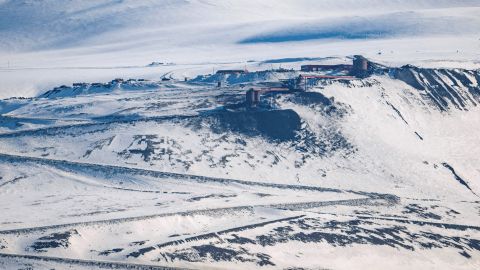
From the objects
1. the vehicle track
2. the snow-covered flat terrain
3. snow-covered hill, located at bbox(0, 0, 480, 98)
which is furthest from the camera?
snow-covered hill, located at bbox(0, 0, 480, 98)

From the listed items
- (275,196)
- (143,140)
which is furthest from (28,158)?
(275,196)

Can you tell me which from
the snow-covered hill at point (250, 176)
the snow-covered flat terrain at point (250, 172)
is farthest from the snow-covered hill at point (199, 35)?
the snow-covered hill at point (250, 176)

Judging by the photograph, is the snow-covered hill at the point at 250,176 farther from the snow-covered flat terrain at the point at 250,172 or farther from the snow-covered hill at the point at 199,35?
the snow-covered hill at the point at 199,35

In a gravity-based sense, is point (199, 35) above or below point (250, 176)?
above

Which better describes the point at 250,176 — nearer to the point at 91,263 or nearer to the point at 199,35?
the point at 91,263

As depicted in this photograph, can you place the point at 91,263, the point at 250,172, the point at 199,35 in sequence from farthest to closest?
the point at 199,35, the point at 250,172, the point at 91,263

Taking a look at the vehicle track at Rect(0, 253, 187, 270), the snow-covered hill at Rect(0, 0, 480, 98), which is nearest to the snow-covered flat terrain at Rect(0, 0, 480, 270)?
the vehicle track at Rect(0, 253, 187, 270)

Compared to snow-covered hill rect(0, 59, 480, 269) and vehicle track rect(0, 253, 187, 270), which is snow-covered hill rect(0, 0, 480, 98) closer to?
snow-covered hill rect(0, 59, 480, 269)

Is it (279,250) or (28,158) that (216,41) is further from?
(279,250)

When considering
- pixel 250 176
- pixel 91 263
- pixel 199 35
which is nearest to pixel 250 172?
pixel 250 176
